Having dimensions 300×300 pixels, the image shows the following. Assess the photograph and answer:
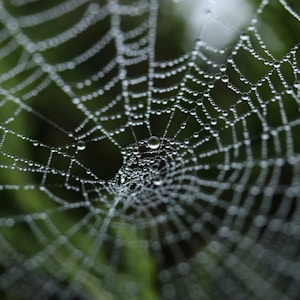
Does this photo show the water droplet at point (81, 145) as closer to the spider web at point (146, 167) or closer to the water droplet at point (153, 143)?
the spider web at point (146, 167)

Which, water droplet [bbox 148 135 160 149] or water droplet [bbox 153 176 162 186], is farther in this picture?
water droplet [bbox 153 176 162 186]

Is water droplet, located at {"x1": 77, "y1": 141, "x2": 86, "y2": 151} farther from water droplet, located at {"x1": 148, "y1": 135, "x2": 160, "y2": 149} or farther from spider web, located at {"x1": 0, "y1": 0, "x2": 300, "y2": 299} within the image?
water droplet, located at {"x1": 148, "y1": 135, "x2": 160, "y2": 149}

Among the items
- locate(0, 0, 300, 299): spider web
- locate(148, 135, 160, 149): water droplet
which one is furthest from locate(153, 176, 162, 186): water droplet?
locate(148, 135, 160, 149): water droplet

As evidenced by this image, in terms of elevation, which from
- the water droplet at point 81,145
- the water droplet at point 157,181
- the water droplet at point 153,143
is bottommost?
the water droplet at point 157,181

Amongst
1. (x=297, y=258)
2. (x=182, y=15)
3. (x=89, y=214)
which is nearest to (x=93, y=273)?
(x=89, y=214)

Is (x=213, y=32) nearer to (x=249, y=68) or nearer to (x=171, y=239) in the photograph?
(x=249, y=68)

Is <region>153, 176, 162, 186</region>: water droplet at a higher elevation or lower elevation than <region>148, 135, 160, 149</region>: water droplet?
lower

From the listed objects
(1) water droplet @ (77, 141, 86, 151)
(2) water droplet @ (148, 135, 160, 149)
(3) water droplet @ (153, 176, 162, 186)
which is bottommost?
(3) water droplet @ (153, 176, 162, 186)

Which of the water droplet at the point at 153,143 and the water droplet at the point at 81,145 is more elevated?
the water droplet at the point at 81,145

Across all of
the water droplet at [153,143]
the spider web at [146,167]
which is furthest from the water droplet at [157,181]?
the water droplet at [153,143]
